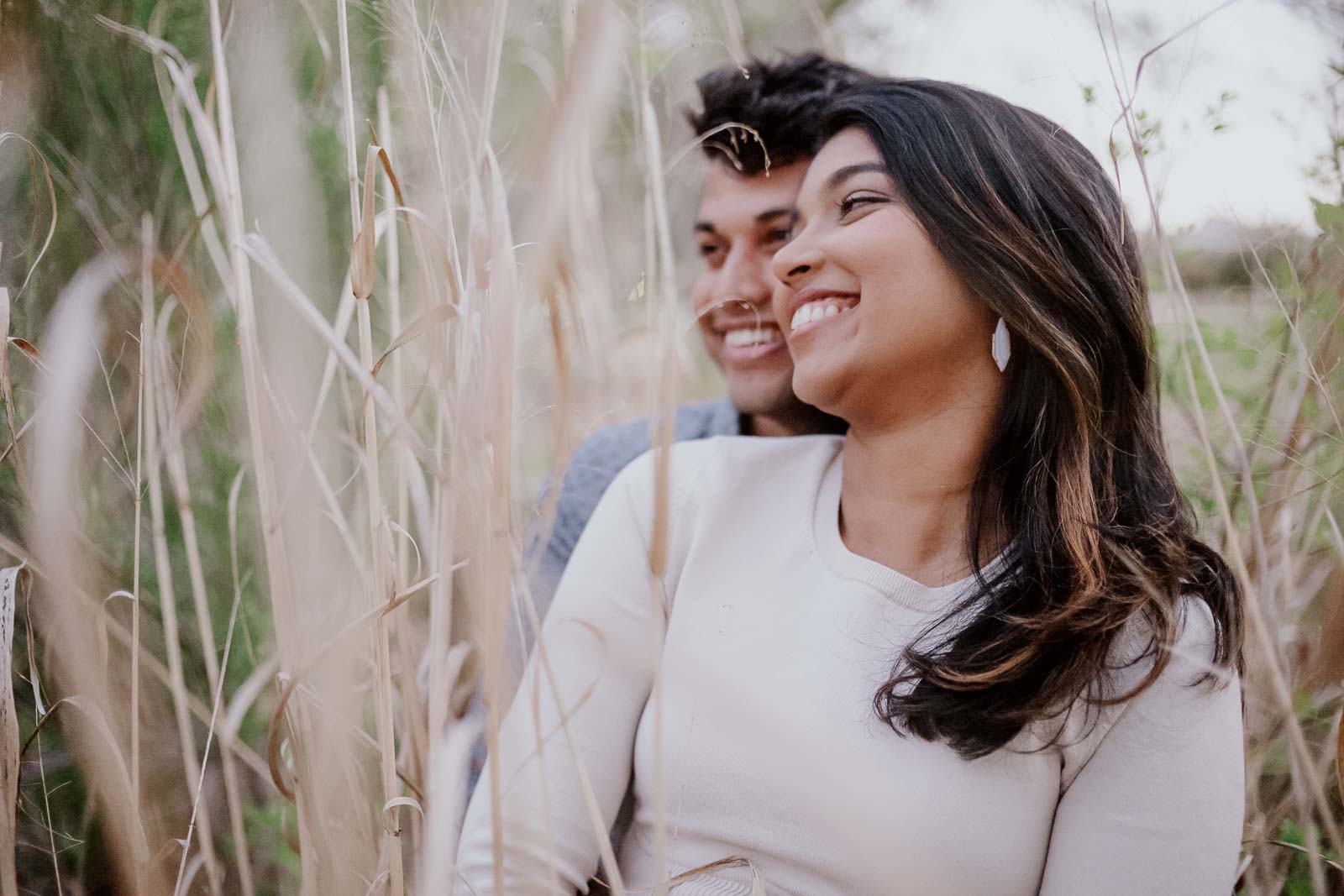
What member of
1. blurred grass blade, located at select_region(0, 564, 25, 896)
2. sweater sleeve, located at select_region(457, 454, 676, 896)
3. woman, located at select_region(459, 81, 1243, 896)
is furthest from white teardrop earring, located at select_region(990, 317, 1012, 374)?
blurred grass blade, located at select_region(0, 564, 25, 896)

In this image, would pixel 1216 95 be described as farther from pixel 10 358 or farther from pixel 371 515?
pixel 10 358

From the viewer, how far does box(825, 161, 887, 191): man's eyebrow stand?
1145 millimetres

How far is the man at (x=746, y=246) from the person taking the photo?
158cm

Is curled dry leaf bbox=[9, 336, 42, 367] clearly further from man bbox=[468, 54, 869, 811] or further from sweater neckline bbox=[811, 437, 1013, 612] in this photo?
sweater neckline bbox=[811, 437, 1013, 612]

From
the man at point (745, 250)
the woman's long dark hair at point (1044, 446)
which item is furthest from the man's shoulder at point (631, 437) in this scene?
the woman's long dark hair at point (1044, 446)

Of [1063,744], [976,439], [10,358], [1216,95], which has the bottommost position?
[1063,744]

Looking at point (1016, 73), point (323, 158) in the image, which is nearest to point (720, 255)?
point (1016, 73)

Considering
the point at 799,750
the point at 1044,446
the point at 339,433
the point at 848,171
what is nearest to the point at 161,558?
the point at 339,433

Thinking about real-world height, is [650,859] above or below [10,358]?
below

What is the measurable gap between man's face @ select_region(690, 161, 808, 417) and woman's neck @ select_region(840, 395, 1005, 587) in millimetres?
470

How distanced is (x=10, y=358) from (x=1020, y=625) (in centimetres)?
120

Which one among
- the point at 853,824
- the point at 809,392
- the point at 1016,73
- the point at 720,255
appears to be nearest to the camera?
the point at 853,824

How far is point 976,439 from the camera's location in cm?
120

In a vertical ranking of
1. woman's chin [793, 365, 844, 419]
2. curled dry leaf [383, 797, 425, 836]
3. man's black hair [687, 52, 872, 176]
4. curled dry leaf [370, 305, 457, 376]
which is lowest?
curled dry leaf [383, 797, 425, 836]
